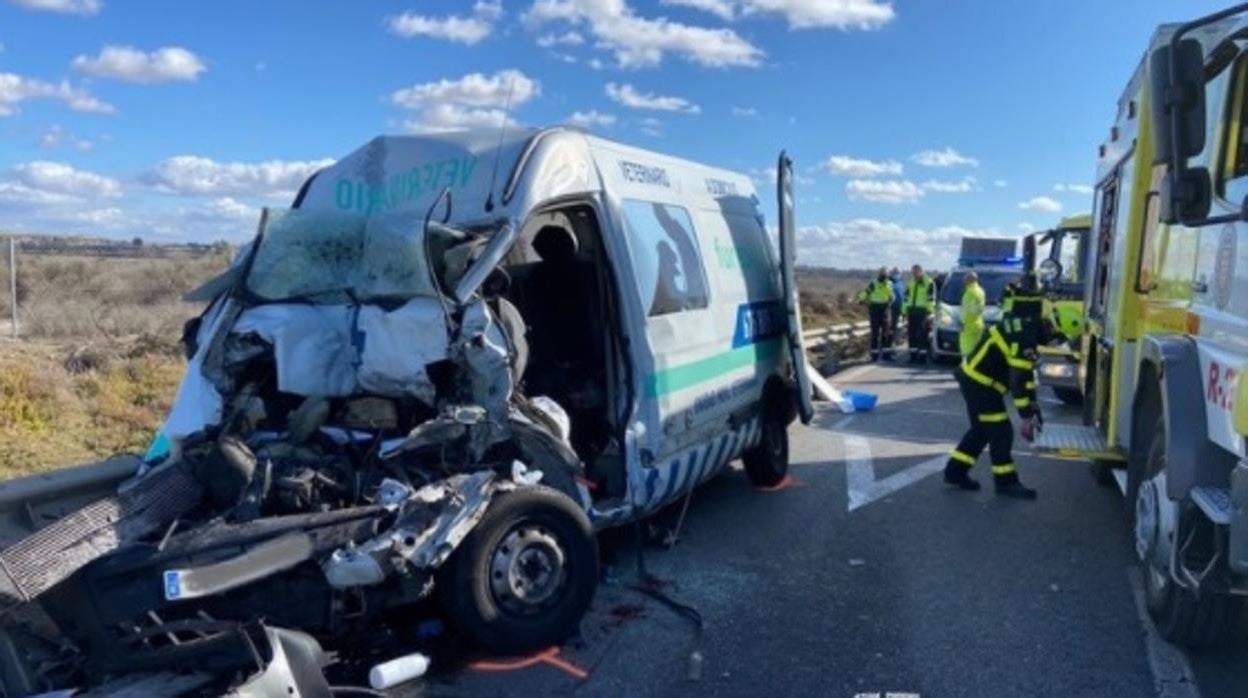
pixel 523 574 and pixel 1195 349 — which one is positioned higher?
pixel 1195 349

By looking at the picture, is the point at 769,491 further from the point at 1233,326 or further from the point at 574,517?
the point at 1233,326

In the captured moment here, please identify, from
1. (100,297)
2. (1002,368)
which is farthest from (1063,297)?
(100,297)

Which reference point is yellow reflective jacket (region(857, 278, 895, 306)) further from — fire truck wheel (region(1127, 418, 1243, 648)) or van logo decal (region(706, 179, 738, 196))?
fire truck wheel (region(1127, 418, 1243, 648))

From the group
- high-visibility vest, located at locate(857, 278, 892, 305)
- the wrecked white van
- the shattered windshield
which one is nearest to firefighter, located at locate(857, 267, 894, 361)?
high-visibility vest, located at locate(857, 278, 892, 305)

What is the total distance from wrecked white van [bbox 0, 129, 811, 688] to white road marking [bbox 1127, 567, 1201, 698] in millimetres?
2476

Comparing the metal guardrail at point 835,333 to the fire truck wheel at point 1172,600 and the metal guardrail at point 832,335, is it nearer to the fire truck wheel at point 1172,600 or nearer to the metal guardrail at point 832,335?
the metal guardrail at point 832,335

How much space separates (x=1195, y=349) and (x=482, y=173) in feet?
11.3

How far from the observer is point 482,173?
545cm

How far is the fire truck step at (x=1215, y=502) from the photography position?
12.5ft

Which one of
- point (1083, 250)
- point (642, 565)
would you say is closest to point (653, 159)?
point (642, 565)

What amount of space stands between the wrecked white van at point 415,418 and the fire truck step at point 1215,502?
254cm

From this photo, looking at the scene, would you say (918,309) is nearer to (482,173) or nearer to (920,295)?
(920,295)

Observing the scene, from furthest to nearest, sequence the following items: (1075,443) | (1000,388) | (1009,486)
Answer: (1000,388), (1009,486), (1075,443)

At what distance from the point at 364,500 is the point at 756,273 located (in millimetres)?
4316
